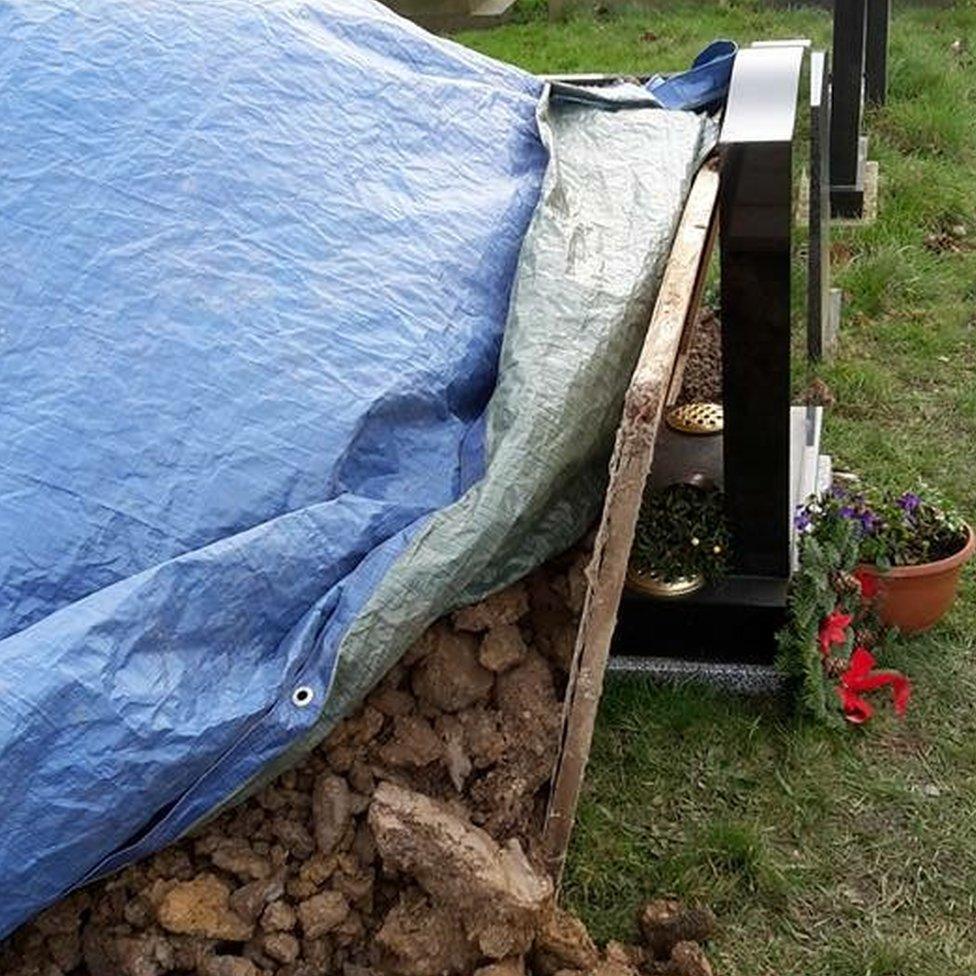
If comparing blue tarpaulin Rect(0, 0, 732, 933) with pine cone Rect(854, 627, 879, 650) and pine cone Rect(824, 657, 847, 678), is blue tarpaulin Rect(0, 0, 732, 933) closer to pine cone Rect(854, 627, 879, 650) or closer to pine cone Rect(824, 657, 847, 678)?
pine cone Rect(824, 657, 847, 678)

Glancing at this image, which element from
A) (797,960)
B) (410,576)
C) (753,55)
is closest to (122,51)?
(410,576)

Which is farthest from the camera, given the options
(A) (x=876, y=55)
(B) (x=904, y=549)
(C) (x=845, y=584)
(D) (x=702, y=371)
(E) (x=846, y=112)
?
(A) (x=876, y=55)

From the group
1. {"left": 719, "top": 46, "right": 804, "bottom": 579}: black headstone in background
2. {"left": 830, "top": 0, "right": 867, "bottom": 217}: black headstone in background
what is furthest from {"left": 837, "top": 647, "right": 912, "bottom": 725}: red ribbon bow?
{"left": 830, "top": 0, "right": 867, "bottom": 217}: black headstone in background

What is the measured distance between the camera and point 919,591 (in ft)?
11.2

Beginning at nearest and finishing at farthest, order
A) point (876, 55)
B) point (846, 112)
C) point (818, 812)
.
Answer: point (818, 812) → point (846, 112) → point (876, 55)

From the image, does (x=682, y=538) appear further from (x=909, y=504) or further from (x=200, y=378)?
(x=200, y=378)

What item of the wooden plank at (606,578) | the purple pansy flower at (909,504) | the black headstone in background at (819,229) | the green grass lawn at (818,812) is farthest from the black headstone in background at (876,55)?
the wooden plank at (606,578)

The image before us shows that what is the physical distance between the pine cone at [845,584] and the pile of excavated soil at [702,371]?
855mm

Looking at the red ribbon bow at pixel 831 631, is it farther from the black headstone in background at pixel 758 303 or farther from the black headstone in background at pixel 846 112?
the black headstone in background at pixel 846 112

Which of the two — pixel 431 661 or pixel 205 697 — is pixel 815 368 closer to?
pixel 431 661

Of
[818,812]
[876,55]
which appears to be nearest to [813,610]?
[818,812]

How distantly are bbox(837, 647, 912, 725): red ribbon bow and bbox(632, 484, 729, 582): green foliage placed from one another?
38 centimetres

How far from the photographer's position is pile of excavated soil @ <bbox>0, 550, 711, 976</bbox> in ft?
7.47

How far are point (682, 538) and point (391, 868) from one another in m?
1.23
